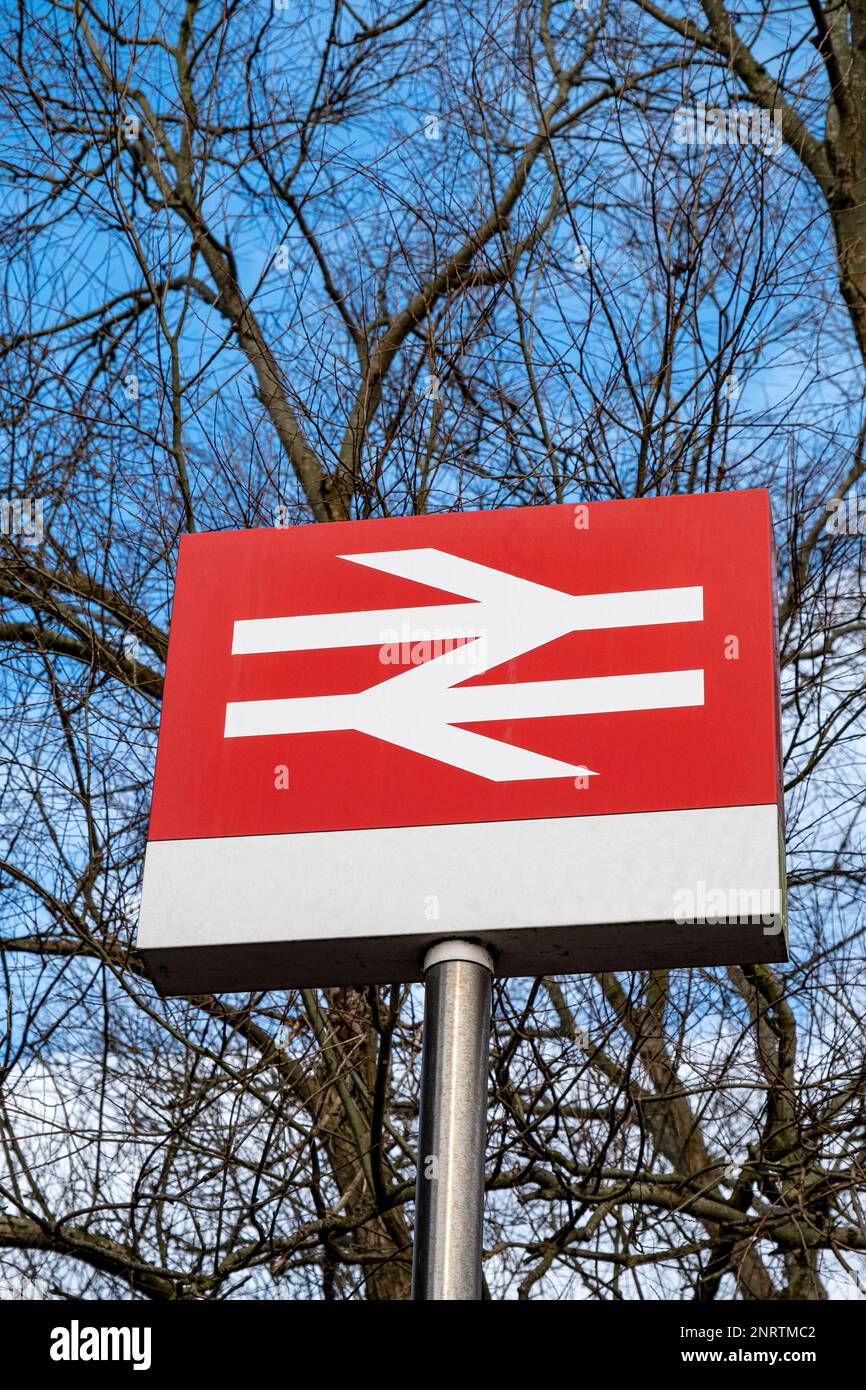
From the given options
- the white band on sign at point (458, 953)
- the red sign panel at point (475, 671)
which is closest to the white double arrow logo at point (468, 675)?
the red sign panel at point (475, 671)

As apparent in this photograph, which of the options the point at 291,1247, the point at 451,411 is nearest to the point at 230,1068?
the point at 291,1247

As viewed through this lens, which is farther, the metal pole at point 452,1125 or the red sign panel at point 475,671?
the red sign panel at point 475,671

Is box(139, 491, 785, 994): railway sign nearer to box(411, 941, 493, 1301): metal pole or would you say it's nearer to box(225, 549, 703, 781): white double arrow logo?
box(225, 549, 703, 781): white double arrow logo

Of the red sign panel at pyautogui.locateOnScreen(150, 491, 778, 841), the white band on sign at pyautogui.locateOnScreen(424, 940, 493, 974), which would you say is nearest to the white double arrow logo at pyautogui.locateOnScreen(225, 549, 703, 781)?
the red sign panel at pyautogui.locateOnScreen(150, 491, 778, 841)

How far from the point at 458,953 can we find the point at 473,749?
18.5 inches

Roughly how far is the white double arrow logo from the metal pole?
0.47 metres

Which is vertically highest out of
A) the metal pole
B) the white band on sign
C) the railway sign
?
the railway sign

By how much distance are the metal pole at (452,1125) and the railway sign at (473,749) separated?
0.11 meters

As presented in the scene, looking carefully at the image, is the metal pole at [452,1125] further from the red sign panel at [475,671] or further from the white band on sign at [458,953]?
the red sign panel at [475,671]

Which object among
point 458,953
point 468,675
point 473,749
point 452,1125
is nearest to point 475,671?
point 468,675

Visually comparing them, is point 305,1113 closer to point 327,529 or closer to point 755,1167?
point 755,1167

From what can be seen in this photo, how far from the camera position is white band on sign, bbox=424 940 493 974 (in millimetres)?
3816

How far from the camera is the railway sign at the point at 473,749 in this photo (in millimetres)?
3826

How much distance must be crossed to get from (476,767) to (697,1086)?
13.1 feet
